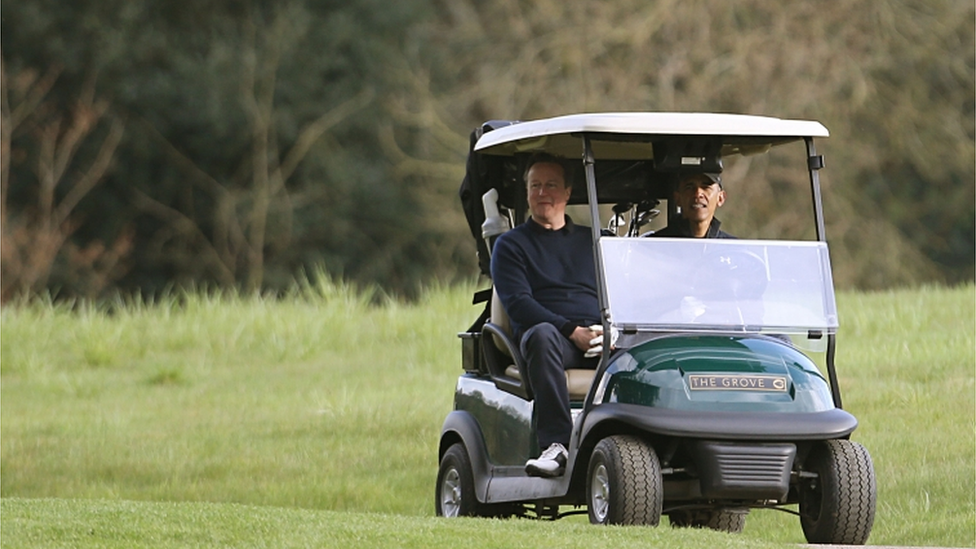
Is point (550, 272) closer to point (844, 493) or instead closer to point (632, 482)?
point (632, 482)

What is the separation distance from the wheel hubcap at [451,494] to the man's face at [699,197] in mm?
1670

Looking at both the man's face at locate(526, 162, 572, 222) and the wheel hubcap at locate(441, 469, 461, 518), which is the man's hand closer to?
the man's face at locate(526, 162, 572, 222)

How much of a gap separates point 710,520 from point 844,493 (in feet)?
5.52

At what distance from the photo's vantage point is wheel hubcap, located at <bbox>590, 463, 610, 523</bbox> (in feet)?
20.5

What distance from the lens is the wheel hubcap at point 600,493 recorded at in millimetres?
6262

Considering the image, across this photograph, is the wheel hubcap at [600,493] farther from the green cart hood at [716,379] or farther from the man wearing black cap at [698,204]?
the man wearing black cap at [698,204]

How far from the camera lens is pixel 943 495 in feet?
28.5

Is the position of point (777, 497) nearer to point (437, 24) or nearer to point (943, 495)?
point (943, 495)

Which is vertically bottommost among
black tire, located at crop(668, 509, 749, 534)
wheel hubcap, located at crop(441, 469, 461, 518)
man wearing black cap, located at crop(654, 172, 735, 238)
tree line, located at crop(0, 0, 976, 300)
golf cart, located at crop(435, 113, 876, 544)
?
black tire, located at crop(668, 509, 749, 534)

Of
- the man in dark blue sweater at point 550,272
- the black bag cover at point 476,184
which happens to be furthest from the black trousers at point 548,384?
the black bag cover at point 476,184

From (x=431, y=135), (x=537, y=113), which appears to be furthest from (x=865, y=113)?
(x=431, y=135)

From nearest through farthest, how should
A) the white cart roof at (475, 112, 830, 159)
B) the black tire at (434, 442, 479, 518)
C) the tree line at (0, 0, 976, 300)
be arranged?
the white cart roof at (475, 112, 830, 159)
the black tire at (434, 442, 479, 518)
the tree line at (0, 0, 976, 300)

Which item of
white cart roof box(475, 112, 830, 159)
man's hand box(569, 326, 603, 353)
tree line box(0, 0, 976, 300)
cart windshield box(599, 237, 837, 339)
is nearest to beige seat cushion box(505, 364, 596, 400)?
man's hand box(569, 326, 603, 353)

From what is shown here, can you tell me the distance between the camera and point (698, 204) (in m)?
7.22
